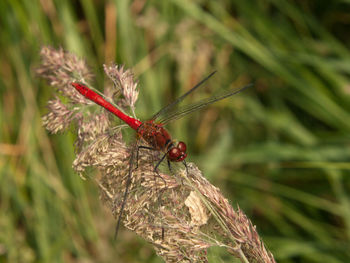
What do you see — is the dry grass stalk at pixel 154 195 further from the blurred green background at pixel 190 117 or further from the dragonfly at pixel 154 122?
the blurred green background at pixel 190 117

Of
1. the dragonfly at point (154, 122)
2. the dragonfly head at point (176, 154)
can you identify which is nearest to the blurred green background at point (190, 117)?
the dragonfly at point (154, 122)

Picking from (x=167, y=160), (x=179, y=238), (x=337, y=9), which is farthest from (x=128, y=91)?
(x=337, y=9)

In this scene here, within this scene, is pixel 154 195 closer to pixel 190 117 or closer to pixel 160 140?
pixel 160 140

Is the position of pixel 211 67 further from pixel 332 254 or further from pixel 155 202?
pixel 155 202

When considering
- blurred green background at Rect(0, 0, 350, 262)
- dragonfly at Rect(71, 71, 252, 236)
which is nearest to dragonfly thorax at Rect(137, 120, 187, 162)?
dragonfly at Rect(71, 71, 252, 236)

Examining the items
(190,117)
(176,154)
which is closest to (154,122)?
(176,154)

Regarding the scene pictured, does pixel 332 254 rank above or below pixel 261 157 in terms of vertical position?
below
